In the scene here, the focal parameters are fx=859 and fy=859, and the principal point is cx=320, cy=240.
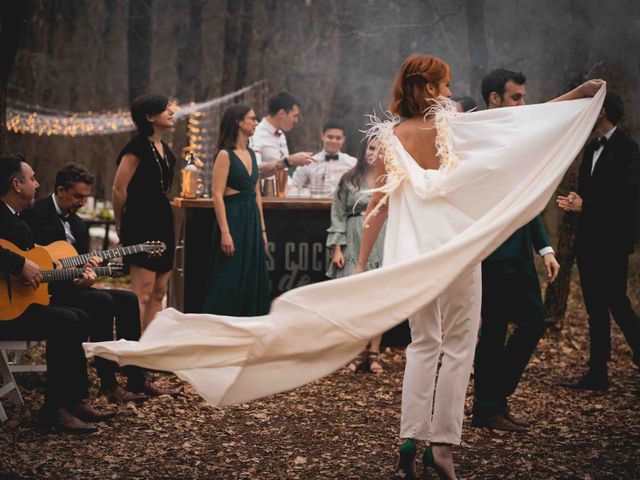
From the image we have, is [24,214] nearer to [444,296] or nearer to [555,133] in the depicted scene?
[444,296]

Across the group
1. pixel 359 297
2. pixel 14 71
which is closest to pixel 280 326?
pixel 359 297

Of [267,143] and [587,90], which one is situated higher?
[587,90]

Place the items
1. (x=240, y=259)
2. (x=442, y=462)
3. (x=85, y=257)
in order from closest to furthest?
(x=442, y=462) → (x=85, y=257) → (x=240, y=259)

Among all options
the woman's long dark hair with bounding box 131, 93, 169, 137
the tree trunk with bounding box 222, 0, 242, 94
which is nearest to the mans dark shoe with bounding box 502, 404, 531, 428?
the woman's long dark hair with bounding box 131, 93, 169, 137

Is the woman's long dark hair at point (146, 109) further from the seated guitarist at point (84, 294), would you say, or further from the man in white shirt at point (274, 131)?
the man in white shirt at point (274, 131)

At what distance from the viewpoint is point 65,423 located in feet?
16.7

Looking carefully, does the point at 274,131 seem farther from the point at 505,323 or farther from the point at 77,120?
the point at 77,120

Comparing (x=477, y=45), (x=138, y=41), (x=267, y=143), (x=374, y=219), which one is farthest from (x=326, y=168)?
(x=138, y=41)

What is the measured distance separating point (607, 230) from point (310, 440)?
2916 millimetres

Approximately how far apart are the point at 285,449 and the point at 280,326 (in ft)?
4.68

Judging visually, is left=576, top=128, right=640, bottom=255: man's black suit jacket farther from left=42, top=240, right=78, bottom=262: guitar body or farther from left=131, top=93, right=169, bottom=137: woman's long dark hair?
left=42, top=240, right=78, bottom=262: guitar body

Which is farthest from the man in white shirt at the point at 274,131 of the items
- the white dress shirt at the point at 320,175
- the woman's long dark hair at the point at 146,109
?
the woman's long dark hair at the point at 146,109

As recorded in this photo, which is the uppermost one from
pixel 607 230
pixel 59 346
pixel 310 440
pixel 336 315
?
pixel 607 230

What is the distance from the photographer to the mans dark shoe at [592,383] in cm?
654
